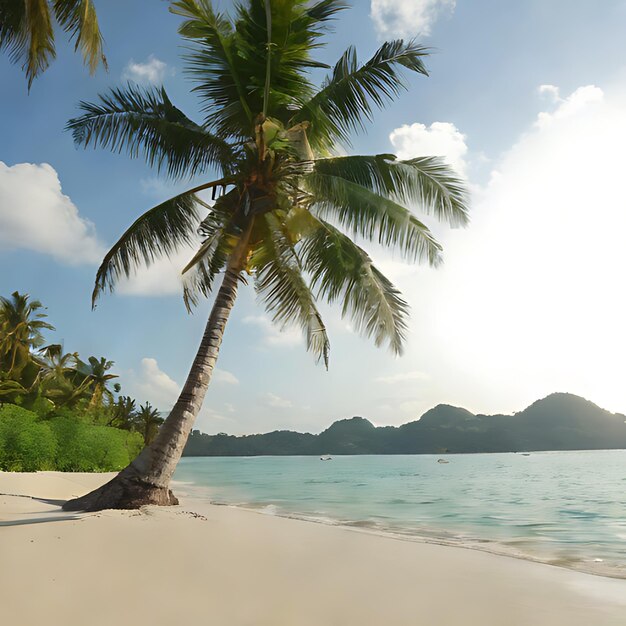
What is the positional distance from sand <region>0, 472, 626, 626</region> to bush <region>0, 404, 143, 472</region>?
45.7 feet

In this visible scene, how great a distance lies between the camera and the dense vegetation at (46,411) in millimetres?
18812

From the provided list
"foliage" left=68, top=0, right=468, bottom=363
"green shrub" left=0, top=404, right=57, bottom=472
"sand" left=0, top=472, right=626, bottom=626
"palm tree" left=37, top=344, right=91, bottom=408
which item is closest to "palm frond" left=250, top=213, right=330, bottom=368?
"foliage" left=68, top=0, right=468, bottom=363

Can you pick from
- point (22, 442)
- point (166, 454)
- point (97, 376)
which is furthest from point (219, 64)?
point (97, 376)

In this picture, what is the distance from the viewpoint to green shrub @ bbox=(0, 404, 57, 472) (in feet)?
59.7

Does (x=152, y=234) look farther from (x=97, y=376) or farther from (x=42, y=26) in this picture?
(x=97, y=376)

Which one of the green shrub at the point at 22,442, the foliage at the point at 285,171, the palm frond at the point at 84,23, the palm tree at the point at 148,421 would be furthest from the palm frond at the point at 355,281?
the palm tree at the point at 148,421

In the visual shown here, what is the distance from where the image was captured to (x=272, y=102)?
34.0 feet

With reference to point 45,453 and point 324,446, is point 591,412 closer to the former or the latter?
point 324,446

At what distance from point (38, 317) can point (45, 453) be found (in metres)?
12.7

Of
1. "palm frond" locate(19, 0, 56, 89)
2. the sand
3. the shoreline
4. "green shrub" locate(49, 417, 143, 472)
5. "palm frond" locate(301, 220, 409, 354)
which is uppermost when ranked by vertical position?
"palm frond" locate(19, 0, 56, 89)

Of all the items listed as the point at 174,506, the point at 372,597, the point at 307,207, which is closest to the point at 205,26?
the point at 307,207

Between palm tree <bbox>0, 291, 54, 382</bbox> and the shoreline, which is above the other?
palm tree <bbox>0, 291, 54, 382</bbox>

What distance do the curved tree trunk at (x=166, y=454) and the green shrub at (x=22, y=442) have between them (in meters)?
11.6

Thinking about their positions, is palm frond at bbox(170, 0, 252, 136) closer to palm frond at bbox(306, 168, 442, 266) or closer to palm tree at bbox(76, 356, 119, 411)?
palm frond at bbox(306, 168, 442, 266)
